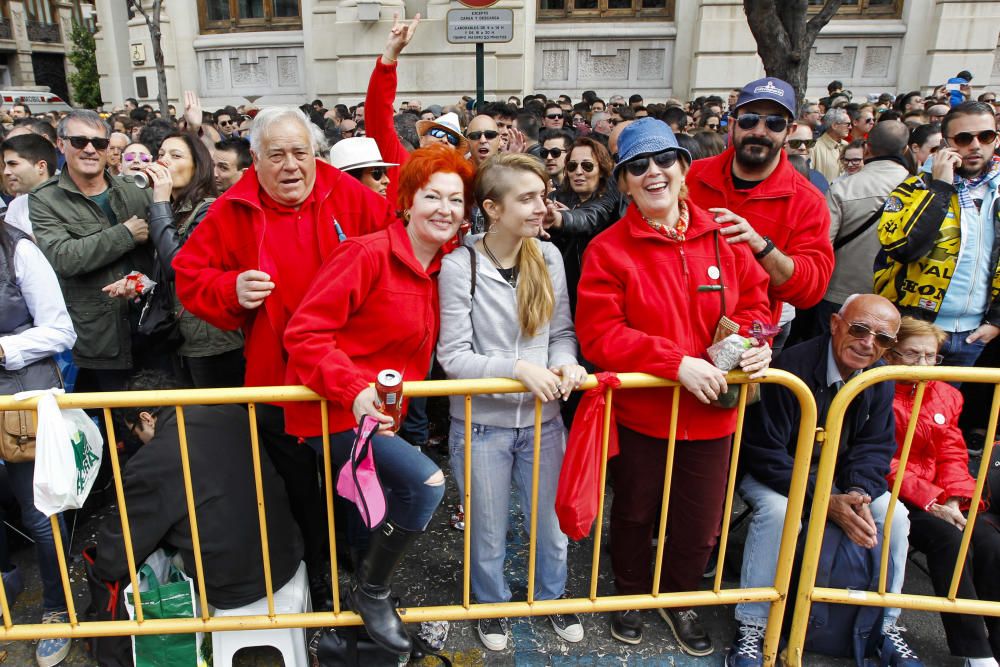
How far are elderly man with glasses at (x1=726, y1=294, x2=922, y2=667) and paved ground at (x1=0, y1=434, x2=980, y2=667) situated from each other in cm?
22

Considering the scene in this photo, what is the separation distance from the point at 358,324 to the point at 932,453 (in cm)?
268

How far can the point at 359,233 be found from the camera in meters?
2.92

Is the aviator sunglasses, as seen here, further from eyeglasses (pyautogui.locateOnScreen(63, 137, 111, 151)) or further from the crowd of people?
eyeglasses (pyautogui.locateOnScreen(63, 137, 111, 151))

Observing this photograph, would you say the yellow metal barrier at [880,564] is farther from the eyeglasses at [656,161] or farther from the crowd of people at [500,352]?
the eyeglasses at [656,161]

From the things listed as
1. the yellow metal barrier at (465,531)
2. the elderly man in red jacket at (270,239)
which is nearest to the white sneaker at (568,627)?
the yellow metal barrier at (465,531)

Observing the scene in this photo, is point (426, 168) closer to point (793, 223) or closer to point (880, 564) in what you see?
point (793, 223)

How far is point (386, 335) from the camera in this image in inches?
101

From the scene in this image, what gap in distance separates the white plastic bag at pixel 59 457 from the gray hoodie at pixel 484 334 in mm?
1339

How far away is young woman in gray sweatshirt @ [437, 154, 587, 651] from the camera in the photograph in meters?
2.64

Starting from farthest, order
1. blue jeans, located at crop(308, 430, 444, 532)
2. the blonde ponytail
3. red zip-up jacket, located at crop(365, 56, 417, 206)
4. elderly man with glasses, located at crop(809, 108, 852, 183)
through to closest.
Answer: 1. elderly man with glasses, located at crop(809, 108, 852, 183)
2. red zip-up jacket, located at crop(365, 56, 417, 206)
3. the blonde ponytail
4. blue jeans, located at crop(308, 430, 444, 532)

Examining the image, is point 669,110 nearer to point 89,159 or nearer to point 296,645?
point 89,159

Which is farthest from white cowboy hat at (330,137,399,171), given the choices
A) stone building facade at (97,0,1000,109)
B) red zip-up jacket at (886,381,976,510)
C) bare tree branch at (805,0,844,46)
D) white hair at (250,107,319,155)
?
stone building facade at (97,0,1000,109)

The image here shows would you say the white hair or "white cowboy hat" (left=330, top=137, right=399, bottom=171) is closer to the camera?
the white hair

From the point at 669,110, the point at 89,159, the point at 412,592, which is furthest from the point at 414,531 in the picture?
the point at 669,110
